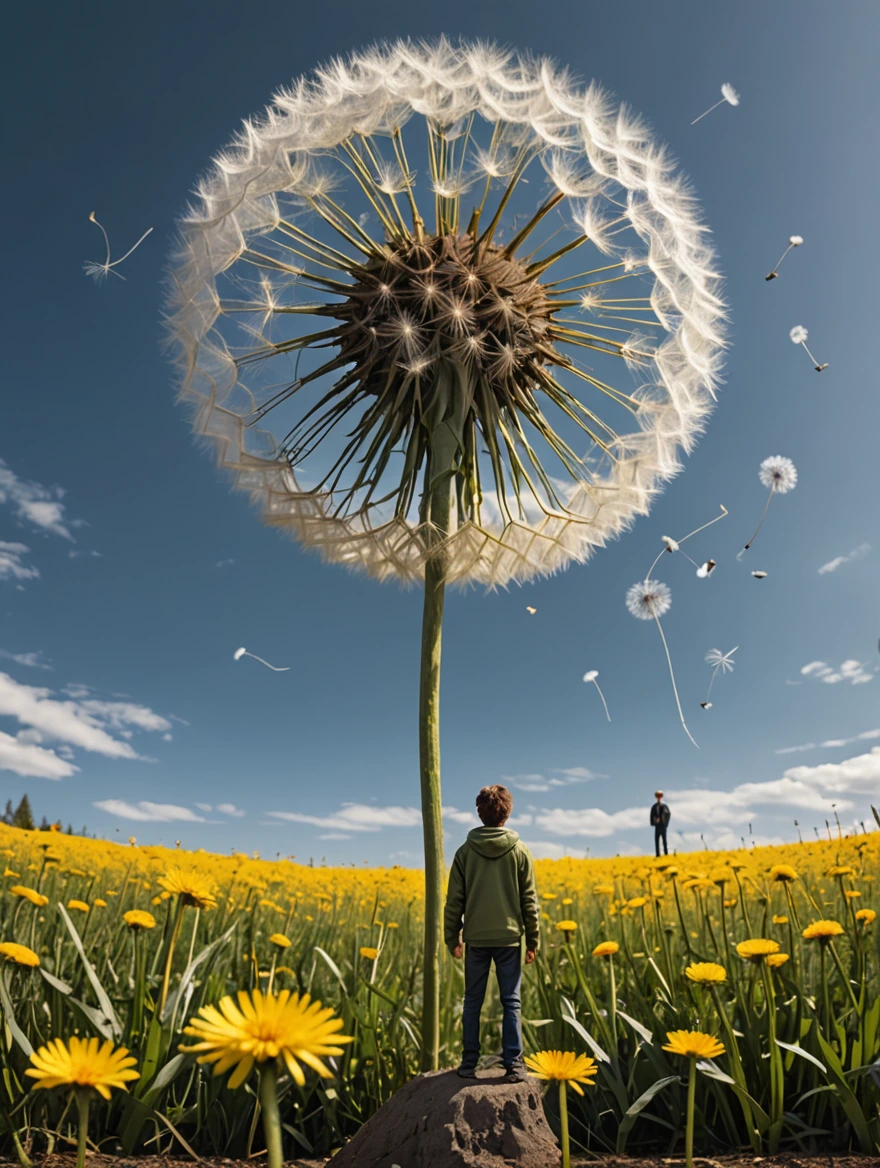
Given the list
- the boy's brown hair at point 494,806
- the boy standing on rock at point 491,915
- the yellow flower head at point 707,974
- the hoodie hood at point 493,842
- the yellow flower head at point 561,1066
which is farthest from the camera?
the boy's brown hair at point 494,806

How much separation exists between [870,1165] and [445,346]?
460cm

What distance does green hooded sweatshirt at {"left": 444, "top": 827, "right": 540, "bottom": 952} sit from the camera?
3.74 m

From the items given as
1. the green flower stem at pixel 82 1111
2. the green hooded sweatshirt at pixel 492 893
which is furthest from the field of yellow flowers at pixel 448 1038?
the green flower stem at pixel 82 1111

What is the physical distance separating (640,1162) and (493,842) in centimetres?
150

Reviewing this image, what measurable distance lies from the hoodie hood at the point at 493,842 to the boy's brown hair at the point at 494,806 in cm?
7

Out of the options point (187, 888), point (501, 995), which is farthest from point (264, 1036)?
point (501, 995)

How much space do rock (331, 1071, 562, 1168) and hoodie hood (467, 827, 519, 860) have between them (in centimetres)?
96

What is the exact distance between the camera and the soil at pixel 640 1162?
327 centimetres

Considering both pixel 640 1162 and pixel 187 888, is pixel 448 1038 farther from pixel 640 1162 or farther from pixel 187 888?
pixel 187 888

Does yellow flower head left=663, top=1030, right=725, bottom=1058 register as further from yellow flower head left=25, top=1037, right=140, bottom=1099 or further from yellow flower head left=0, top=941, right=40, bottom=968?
yellow flower head left=0, top=941, right=40, bottom=968

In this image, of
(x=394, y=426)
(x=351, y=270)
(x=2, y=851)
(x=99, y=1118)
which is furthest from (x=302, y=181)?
(x=2, y=851)

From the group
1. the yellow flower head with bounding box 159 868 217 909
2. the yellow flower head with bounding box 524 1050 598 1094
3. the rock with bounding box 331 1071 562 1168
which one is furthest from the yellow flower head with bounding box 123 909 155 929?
the yellow flower head with bounding box 524 1050 598 1094

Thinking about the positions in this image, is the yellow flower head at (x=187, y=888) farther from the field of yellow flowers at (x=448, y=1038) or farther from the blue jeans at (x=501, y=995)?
the blue jeans at (x=501, y=995)

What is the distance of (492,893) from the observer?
3.78 m
